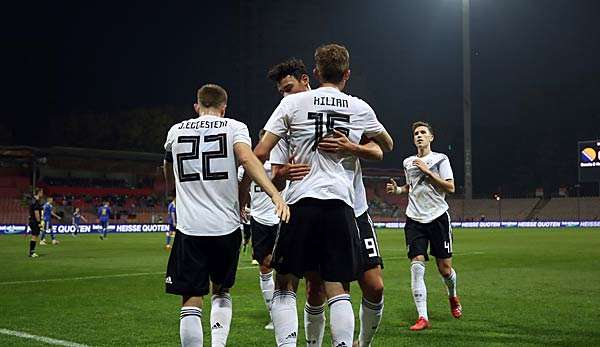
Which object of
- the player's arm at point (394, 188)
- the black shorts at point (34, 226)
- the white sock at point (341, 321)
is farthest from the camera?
the black shorts at point (34, 226)

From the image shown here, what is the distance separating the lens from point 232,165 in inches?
214

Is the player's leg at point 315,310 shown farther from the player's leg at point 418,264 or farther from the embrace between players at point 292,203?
the player's leg at point 418,264

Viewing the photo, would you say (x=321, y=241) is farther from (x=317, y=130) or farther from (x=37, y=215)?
(x=37, y=215)

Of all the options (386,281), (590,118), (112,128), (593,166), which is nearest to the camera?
(386,281)

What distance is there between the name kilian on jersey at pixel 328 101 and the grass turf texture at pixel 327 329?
3.15 metres

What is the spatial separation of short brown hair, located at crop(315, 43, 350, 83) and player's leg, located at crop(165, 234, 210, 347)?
156 cm

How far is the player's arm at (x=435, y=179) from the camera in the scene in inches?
337

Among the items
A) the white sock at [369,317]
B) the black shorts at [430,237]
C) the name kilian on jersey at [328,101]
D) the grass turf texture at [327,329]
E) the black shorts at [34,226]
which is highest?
the name kilian on jersey at [328,101]

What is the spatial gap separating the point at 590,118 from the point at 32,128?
5655 centimetres

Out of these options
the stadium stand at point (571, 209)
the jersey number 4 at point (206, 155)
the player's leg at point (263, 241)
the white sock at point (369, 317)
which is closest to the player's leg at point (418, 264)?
the player's leg at point (263, 241)

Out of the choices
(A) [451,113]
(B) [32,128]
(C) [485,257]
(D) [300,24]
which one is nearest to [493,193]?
(A) [451,113]

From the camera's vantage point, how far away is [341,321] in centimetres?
494

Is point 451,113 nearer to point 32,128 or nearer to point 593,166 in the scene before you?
point 593,166

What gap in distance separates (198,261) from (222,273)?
0.84ft
